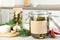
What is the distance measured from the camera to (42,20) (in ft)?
2.21

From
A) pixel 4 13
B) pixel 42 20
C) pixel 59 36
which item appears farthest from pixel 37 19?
pixel 4 13

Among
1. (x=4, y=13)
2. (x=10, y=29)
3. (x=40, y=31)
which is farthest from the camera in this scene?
(x=4, y=13)

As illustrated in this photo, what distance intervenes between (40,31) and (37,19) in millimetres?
63

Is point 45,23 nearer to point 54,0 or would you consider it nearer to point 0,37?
point 0,37

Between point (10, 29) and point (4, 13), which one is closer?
point (10, 29)

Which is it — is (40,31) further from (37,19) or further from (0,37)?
(0,37)

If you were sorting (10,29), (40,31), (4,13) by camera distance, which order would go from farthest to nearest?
1. (4,13)
2. (10,29)
3. (40,31)

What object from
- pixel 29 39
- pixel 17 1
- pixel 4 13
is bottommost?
pixel 29 39

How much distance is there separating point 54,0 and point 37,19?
65 centimetres

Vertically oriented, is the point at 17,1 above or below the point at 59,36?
above

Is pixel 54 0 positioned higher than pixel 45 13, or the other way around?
pixel 54 0

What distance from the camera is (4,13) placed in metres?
1.24

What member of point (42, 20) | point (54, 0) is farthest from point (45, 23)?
point (54, 0)

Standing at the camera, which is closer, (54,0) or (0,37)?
(0,37)
